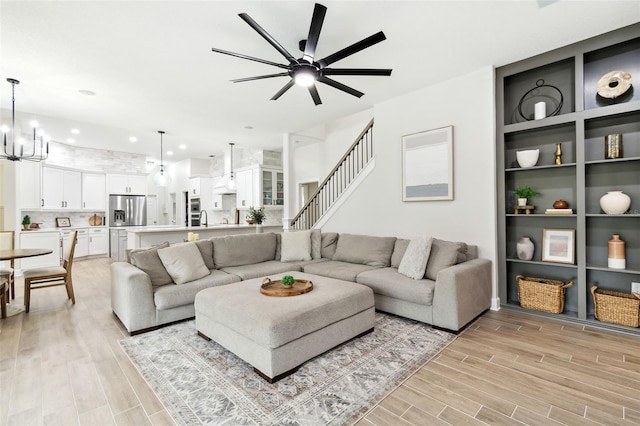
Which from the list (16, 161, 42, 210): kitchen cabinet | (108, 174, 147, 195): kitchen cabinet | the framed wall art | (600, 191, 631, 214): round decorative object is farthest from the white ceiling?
(108, 174, 147, 195): kitchen cabinet

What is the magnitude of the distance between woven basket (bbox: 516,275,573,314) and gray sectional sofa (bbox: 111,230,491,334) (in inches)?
15.0

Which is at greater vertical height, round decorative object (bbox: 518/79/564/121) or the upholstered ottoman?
round decorative object (bbox: 518/79/564/121)

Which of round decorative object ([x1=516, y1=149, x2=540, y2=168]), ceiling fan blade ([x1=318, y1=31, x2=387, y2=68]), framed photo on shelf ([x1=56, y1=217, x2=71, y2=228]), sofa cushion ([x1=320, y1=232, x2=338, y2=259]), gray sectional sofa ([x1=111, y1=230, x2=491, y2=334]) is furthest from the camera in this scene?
framed photo on shelf ([x1=56, y1=217, x2=71, y2=228])

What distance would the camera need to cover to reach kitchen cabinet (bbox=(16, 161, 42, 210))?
6212 mm

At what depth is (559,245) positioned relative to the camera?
3.40 metres

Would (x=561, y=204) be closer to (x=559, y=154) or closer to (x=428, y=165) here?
(x=559, y=154)

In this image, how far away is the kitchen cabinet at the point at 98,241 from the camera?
313 inches

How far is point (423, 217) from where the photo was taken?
4.33 meters

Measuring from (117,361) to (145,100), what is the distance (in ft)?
12.2

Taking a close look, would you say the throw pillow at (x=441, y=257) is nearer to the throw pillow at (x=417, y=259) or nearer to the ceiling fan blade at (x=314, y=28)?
the throw pillow at (x=417, y=259)

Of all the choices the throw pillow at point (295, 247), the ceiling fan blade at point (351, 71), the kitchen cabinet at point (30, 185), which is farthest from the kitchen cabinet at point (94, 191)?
the ceiling fan blade at point (351, 71)

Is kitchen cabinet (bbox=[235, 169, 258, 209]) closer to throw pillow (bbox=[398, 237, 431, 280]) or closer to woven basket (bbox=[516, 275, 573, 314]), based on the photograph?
throw pillow (bbox=[398, 237, 431, 280])

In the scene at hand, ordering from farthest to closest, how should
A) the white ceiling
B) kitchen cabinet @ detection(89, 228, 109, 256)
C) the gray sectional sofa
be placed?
1. kitchen cabinet @ detection(89, 228, 109, 256)
2. the gray sectional sofa
3. the white ceiling

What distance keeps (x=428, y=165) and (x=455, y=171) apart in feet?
1.28
